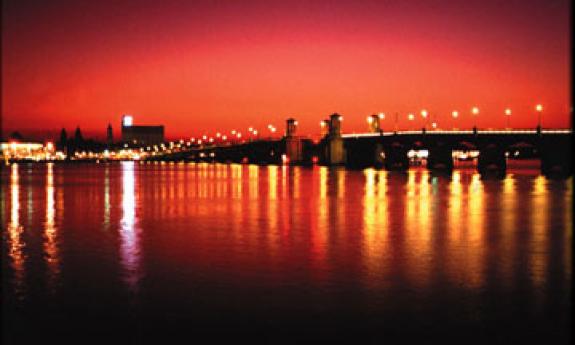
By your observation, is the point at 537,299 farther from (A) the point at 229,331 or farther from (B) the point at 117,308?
(B) the point at 117,308

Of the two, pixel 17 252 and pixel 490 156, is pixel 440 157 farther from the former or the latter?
pixel 17 252

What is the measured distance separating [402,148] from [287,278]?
11460 centimetres

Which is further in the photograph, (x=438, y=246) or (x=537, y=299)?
(x=438, y=246)

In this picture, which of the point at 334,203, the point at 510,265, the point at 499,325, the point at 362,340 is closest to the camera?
the point at 362,340

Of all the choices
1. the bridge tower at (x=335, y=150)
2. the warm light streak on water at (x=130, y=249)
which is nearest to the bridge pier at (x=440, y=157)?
the bridge tower at (x=335, y=150)

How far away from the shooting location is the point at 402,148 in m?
126

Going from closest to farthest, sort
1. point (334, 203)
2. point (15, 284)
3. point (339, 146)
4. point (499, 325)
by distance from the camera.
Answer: point (499, 325) < point (15, 284) < point (334, 203) < point (339, 146)

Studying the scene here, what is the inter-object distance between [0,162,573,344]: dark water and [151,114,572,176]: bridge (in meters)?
62.1

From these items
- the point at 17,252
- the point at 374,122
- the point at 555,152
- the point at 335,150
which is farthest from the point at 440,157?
the point at 17,252

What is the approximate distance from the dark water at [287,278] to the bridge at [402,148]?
62.1 m

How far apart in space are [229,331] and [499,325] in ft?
13.2

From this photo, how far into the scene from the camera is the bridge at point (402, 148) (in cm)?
9125

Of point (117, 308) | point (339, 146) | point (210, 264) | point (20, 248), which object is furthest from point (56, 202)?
point (339, 146)

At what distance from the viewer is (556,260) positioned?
16.3 m
